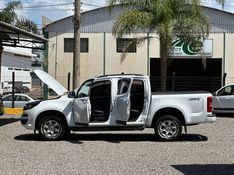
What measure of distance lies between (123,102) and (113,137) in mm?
1743

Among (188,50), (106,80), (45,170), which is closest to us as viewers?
(45,170)

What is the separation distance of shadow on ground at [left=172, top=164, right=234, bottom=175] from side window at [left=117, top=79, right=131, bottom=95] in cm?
408

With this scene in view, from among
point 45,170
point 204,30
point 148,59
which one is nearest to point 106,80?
point 45,170

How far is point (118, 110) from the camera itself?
519 inches

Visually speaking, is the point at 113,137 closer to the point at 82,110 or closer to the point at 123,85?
the point at 82,110

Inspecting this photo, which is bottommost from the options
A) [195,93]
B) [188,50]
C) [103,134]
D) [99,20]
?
[103,134]

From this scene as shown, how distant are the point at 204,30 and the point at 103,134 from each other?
8.18 metres

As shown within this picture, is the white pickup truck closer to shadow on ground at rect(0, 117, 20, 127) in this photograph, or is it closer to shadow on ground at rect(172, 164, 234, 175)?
shadow on ground at rect(172, 164, 234, 175)

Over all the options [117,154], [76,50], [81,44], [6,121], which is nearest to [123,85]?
[117,154]

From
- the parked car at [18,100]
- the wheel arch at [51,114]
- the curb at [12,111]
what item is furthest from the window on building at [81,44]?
the wheel arch at [51,114]

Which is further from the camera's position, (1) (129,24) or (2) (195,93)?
(1) (129,24)

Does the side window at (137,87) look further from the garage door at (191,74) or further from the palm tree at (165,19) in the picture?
the garage door at (191,74)

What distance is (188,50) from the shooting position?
1403 inches

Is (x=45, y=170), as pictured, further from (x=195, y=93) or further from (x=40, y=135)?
(x=195, y=93)
